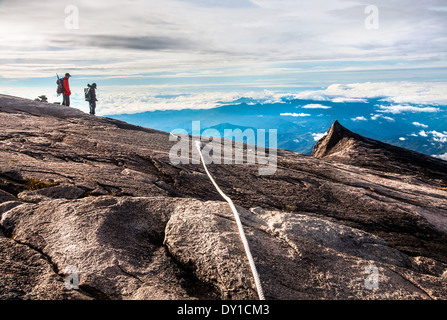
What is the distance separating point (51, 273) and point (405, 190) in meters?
18.0

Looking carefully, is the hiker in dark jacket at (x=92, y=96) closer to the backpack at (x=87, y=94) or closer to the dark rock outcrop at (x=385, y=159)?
the backpack at (x=87, y=94)

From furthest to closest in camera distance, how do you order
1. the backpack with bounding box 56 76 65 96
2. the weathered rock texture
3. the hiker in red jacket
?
the backpack with bounding box 56 76 65 96 < the hiker in red jacket < the weathered rock texture

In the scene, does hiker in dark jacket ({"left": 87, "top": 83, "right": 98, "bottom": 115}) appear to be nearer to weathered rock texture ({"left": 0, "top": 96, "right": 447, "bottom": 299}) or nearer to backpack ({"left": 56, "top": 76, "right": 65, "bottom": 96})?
backpack ({"left": 56, "top": 76, "right": 65, "bottom": 96})

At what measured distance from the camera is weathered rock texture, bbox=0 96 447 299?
26.9ft

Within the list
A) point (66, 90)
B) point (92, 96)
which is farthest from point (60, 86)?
point (92, 96)

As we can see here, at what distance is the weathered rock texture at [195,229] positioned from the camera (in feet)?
26.9

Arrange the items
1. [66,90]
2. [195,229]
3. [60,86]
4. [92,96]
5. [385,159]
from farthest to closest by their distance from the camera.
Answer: [92,96] < [66,90] < [60,86] < [385,159] < [195,229]

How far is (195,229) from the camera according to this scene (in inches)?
393

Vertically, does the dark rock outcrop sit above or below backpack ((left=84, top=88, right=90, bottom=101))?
below

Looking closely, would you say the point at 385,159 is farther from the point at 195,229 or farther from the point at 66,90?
the point at 66,90

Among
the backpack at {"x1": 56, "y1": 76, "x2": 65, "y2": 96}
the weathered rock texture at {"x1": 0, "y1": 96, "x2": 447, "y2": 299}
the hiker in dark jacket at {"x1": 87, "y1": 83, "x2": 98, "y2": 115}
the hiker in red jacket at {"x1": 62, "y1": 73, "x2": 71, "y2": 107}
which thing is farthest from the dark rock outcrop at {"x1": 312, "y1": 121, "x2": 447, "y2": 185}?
the backpack at {"x1": 56, "y1": 76, "x2": 65, "y2": 96}

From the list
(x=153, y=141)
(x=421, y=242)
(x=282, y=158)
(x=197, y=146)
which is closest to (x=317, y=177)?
(x=282, y=158)
